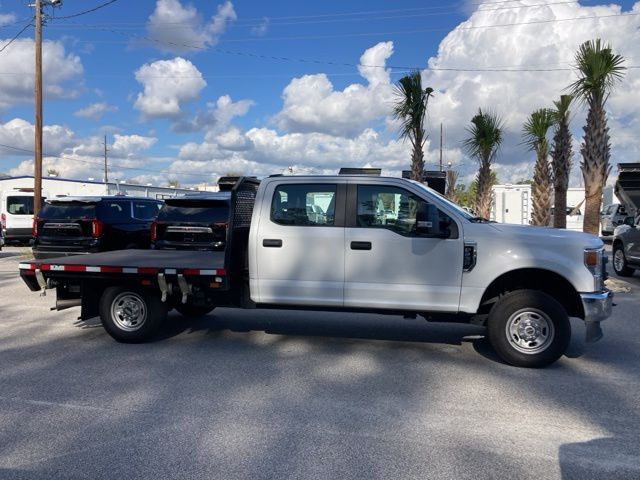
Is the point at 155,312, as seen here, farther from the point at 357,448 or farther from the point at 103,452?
the point at 357,448

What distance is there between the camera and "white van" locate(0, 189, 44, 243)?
22141 mm

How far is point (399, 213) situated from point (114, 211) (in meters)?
7.73

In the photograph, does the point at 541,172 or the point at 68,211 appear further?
the point at 541,172

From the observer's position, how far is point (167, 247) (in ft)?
31.1

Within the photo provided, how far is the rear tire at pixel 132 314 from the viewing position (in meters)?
6.68

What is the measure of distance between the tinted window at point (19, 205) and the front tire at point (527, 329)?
849 inches

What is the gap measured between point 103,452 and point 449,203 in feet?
13.9

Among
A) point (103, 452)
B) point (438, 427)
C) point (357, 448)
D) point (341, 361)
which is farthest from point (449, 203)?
point (103, 452)

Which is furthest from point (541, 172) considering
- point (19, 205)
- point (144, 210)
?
point (19, 205)

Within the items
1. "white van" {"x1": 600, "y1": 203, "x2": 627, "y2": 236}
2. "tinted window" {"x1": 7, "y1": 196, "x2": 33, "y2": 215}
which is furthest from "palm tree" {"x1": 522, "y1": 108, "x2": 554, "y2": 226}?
"tinted window" {"x1": 7, "y1": 196, "x2": 33, "y2": 215}

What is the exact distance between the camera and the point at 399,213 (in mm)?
6094

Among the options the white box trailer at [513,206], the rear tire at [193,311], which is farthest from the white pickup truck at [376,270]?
the white box trailer at [513,206]

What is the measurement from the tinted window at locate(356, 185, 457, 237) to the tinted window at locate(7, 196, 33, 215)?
20.3m

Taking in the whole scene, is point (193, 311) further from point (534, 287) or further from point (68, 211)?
point (534, 287)
